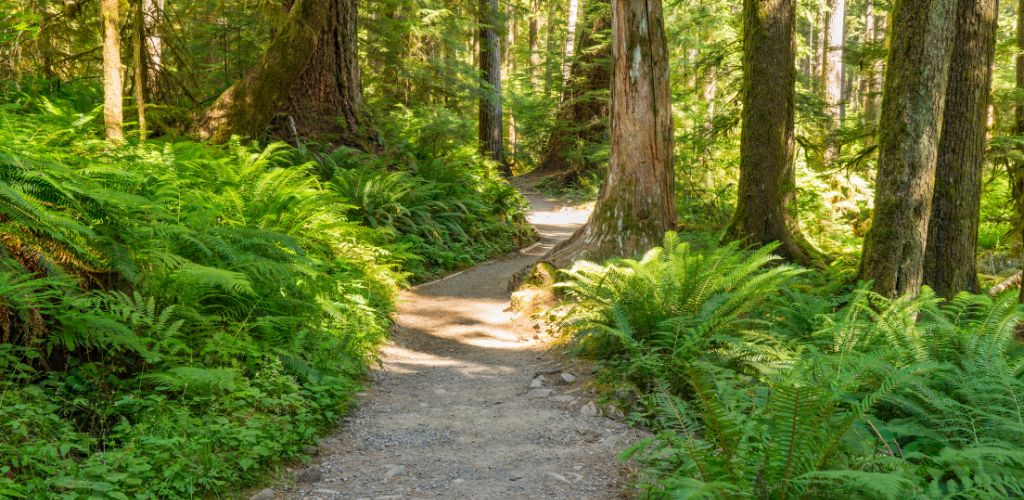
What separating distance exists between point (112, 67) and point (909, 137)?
7792 millimetres

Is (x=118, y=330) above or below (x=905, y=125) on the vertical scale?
below

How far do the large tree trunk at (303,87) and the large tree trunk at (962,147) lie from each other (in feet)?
29.1

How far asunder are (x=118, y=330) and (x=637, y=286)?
4.14 meters

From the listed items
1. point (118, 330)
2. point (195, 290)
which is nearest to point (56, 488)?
point (118, 330)

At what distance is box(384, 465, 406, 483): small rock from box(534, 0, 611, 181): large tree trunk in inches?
640

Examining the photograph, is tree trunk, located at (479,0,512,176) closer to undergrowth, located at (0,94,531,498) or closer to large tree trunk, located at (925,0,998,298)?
large tree trunk, located at (925,0,998,298)

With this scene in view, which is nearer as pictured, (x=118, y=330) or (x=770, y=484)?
(x=770, y=484)

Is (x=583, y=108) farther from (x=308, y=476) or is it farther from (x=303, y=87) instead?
(x=308, y=476)

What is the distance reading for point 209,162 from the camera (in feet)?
24.4

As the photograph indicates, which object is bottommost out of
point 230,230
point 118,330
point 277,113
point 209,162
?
point 118,330

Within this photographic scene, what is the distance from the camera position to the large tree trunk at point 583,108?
20.4m

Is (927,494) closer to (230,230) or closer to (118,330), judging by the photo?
(118,330)

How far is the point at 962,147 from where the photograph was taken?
25.6 ft

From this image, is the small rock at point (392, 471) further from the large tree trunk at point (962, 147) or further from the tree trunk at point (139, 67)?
the large tree trunk at point (962, 147)
